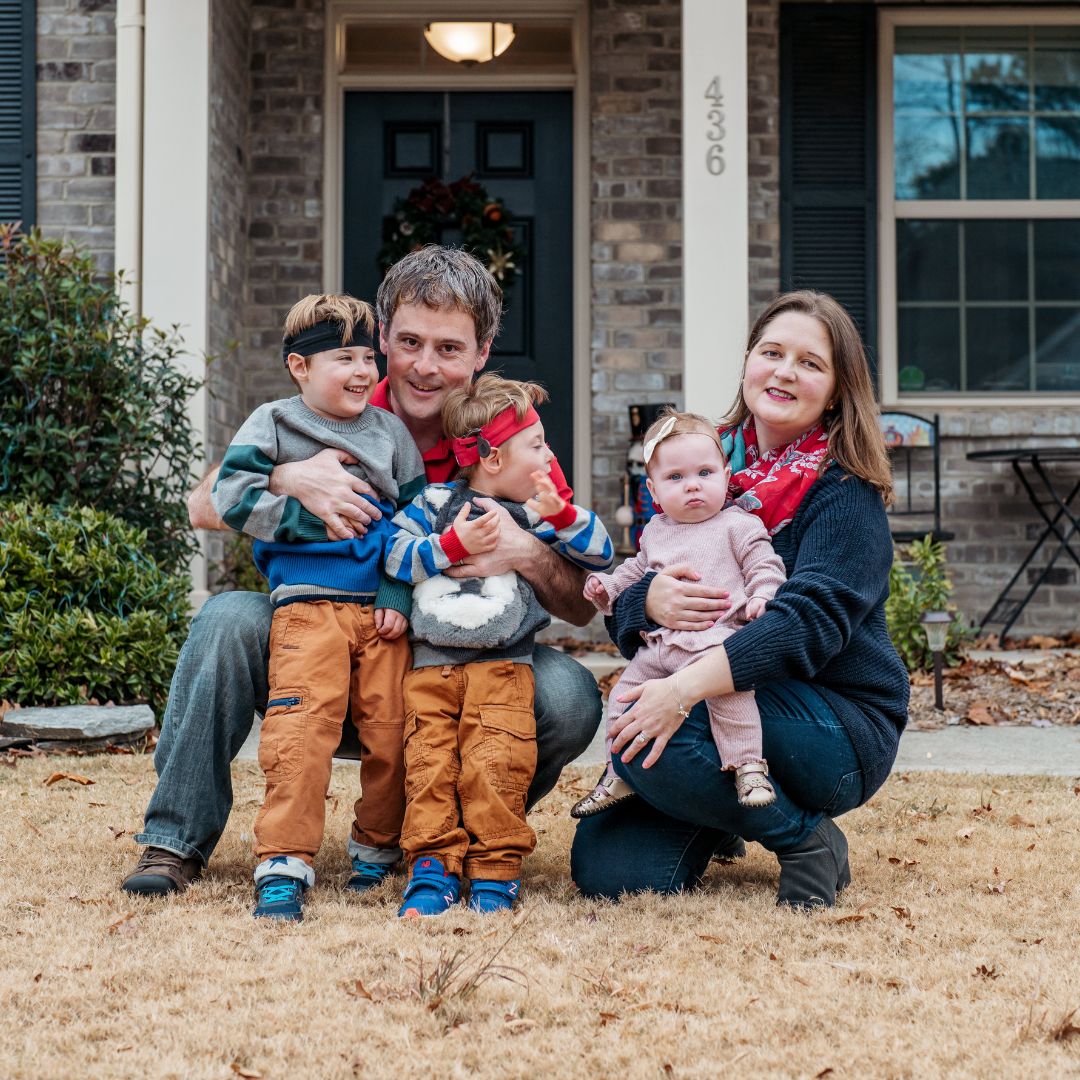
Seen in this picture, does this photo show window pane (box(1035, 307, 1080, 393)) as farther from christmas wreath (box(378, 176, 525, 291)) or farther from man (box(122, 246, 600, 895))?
man (box(122, 246, 600, 895))

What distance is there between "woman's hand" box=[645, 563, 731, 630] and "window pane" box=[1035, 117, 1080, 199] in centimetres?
512

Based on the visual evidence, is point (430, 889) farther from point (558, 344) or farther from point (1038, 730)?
point (558, 344)

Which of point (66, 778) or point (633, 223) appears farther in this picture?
point (633, 223)

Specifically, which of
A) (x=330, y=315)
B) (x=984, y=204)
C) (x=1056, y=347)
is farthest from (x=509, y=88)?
(x=330, y=315)

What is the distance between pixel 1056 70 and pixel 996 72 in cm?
30

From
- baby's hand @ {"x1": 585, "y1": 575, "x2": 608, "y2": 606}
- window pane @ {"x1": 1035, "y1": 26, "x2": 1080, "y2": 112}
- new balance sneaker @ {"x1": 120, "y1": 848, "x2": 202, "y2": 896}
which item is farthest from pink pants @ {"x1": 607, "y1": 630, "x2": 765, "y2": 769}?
window pane @ {"x1": 1035, "y1": 26, "x2": 1080, "y2": 112}

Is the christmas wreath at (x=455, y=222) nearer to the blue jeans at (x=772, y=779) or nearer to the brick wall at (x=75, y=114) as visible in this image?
the brick wall at (x=75, y=114)

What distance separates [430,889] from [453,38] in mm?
5228

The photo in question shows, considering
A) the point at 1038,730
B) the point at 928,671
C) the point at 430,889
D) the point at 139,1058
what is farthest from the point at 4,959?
the point at 928,671

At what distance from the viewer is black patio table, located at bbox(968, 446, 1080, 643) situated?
632 cm

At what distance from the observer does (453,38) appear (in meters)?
6.71

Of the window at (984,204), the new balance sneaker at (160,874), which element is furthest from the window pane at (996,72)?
the new balance sneaker at (160,874)

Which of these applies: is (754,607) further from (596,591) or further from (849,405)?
(849,405)

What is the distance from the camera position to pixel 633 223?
21.7 feet
